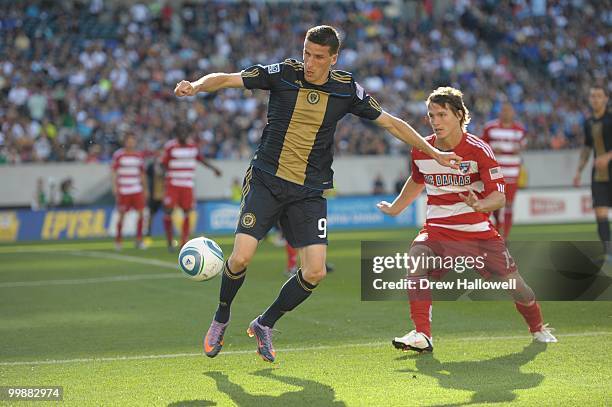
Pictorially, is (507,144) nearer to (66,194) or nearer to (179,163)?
(179,163)

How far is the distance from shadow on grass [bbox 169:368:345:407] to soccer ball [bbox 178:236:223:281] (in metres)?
1.17

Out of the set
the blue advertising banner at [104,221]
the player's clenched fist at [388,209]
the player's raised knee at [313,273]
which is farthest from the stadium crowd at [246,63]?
the player's raised knee at [313,273]

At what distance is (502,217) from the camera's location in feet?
54.3

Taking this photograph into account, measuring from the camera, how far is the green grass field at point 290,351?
6.08m

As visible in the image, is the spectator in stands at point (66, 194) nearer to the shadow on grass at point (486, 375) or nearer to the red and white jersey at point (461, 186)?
the red and white jersey at point (461, 186)

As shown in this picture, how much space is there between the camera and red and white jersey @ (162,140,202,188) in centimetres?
1789

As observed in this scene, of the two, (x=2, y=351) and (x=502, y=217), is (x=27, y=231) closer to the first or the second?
(x=502, y=217)

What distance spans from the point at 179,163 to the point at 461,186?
10.8 meters

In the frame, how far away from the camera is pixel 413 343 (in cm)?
734

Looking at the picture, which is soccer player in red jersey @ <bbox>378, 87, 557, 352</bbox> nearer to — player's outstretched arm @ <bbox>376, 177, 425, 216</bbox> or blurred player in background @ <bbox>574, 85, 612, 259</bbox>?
player's outstretched arm @ <bbox>376, 177, 425, 216</bbox>

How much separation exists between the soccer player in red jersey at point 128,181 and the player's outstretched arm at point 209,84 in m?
12.6

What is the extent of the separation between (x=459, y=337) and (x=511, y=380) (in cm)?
185

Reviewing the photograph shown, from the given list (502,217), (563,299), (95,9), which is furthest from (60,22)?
(563,299)

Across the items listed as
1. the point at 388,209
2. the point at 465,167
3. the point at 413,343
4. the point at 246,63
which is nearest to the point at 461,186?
the point at 465,167
